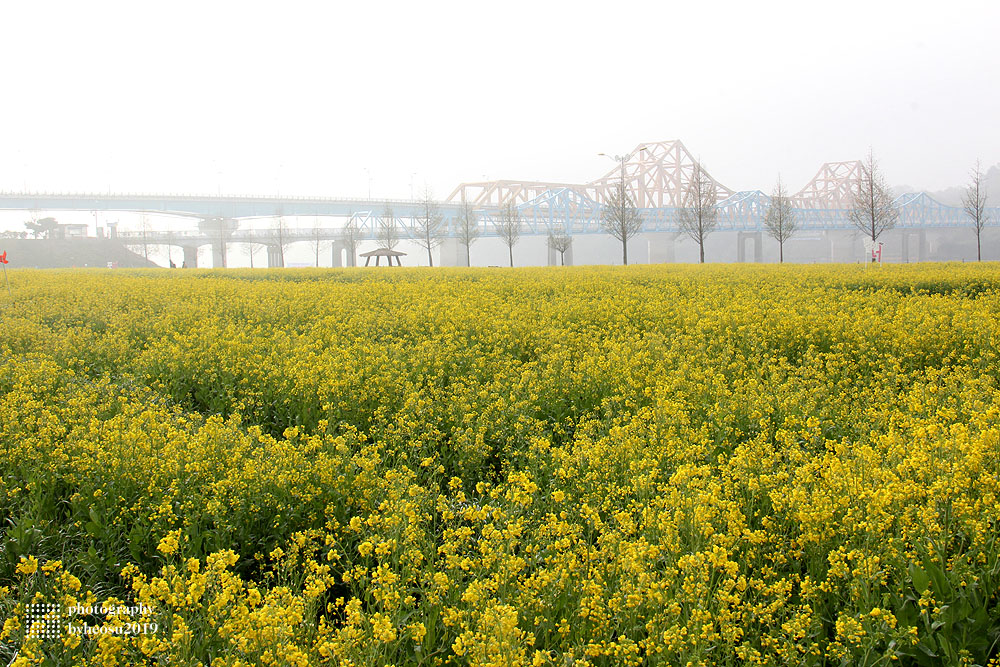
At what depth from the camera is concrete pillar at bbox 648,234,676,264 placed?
3393 inches

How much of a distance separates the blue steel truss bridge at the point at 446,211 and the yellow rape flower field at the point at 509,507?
5391 cm

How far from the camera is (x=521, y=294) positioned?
13.3 metres

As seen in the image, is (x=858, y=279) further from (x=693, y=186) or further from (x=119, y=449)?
(x=693, y=186)

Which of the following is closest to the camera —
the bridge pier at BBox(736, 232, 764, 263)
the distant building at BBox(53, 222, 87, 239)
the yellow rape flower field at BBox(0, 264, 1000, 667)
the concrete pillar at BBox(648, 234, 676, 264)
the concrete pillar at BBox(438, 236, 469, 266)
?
the yellow rape flower field at BBox(0, 264, 1000, 667)

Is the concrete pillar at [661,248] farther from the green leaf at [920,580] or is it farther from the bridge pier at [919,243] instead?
the green leaf at [920,580]

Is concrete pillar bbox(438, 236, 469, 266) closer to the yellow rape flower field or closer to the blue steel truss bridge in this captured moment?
the blue steel truss bridge

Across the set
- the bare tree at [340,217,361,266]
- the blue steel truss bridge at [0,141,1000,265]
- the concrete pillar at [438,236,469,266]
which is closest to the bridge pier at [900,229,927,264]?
the blue steel truss bridge at [0,141,1000,265]

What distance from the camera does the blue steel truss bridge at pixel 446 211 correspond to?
75875 millimetres

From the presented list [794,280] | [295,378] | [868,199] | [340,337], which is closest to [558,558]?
[295,378]

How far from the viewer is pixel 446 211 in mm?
90750

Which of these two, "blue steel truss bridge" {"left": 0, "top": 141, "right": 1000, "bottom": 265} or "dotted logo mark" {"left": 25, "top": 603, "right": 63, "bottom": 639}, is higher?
"blue steel truss bridge" {"left": 0, "top": 141, "right": 1000, "bottom": 265}

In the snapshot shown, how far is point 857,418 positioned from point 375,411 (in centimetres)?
339

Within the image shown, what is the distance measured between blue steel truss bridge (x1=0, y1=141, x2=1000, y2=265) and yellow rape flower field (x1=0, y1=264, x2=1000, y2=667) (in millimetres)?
53911

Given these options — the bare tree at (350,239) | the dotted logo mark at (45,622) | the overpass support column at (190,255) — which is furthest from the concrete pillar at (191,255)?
the dotted logo mark at (45,622)
